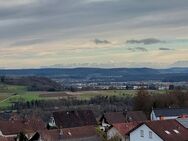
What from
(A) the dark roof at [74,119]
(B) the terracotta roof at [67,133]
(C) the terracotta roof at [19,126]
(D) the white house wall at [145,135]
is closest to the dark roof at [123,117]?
(A) the dark roof at [74,119]

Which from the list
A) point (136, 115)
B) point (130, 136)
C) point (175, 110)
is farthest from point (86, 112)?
point (130, 136)

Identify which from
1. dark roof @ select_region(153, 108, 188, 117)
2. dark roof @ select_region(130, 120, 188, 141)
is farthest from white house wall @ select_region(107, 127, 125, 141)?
dark roof @ select_region(153, 108, 188, 117)

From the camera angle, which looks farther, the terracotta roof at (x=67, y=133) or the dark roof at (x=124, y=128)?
the dark roof at (x=124, y=128)

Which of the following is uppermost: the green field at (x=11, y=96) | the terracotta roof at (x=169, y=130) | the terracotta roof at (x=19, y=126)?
the terracotta roof at (x=169, y=130)

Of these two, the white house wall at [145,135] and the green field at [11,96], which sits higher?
the white house wall at [145,135]

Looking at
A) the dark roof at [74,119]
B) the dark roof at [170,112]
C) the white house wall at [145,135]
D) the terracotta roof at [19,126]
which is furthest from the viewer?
the dark roof at [170,112]

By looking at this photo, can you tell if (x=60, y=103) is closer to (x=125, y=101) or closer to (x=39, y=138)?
(x=125, y=101)

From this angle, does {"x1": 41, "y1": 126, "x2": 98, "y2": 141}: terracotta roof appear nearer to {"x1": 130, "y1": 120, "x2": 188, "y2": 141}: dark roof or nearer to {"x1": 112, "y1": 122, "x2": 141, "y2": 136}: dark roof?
{"x1": 112, "y1": 122, "x2": 141, "y2": 136}: dark roof

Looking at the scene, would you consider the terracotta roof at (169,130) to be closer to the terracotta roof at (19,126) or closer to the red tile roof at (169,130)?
the red tile roof at (169,130)
